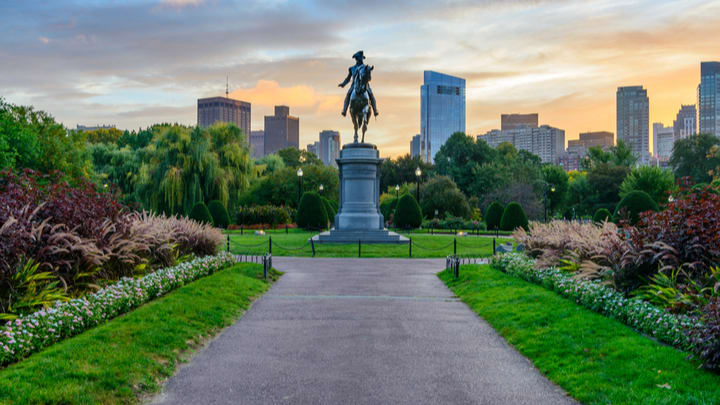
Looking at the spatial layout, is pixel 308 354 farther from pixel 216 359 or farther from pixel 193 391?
pixel 193 391

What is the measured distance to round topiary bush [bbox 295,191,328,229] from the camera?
39.7 m

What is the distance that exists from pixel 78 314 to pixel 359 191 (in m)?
22.1

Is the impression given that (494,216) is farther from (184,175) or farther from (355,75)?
(184,175)

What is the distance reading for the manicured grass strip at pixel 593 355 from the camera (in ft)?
19.6

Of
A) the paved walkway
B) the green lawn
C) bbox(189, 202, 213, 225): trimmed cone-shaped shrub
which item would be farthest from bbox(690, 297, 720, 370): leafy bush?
bbox(189, 202, 213, 225): trimmed cone-shaped shrub

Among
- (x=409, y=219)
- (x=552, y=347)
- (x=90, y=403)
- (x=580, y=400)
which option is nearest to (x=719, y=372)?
(x=580, y=400)

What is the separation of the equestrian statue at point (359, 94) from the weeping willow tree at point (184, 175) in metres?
18.7

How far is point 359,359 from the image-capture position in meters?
7.66

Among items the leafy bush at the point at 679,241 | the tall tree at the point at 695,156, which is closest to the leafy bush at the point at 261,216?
the leafy bush at the point at 679,241

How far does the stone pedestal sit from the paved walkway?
16.3 m

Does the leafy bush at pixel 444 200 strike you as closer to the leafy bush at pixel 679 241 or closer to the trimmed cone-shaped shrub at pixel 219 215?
the trimmed cone-shaped shrub at pixel 219 215

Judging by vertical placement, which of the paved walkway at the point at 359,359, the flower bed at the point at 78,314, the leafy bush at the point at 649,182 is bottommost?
the paved walkway at the point at 359,359

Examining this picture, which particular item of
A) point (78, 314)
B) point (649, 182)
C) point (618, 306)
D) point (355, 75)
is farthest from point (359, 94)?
point (649, 182)

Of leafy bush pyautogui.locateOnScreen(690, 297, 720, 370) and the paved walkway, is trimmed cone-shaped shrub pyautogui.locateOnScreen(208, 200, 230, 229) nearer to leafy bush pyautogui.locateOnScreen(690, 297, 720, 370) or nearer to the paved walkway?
the paved walkway
